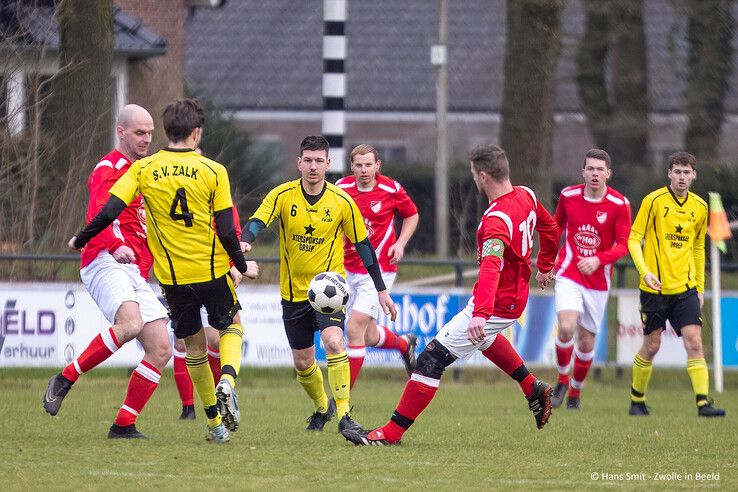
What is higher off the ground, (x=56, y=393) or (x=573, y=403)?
(x=56, y=393)

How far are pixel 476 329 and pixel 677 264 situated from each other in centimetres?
391

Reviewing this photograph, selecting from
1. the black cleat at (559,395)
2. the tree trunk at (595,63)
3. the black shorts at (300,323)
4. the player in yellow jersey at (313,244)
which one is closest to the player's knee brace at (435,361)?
the player in yellow jersey at (313,244)

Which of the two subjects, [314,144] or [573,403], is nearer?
[314,144]

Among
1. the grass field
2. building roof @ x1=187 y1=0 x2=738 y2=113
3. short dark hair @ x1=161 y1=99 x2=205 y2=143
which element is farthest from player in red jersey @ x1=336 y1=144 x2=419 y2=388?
building roof @ x1=187 y1=0 x2=738 y2=113

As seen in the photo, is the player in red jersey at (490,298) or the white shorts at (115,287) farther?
the white shorts at (115,287)

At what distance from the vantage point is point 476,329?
7.43 meters

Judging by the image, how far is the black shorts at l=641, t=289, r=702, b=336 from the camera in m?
10.8

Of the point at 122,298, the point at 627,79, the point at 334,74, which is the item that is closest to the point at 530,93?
the point at 334,74

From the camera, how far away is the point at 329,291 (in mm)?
8383

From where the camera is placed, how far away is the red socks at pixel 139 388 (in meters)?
8.18

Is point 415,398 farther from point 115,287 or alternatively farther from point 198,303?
point 115,287

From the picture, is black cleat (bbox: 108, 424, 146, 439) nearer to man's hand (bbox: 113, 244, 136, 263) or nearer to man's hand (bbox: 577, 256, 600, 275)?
Result: man's hand (bbox: 113, 244, 136, 263)

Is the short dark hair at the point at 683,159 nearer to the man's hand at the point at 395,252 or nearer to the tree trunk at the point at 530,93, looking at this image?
the man's hand at the point at 395,252

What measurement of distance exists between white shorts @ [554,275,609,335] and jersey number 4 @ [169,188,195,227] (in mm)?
4784
